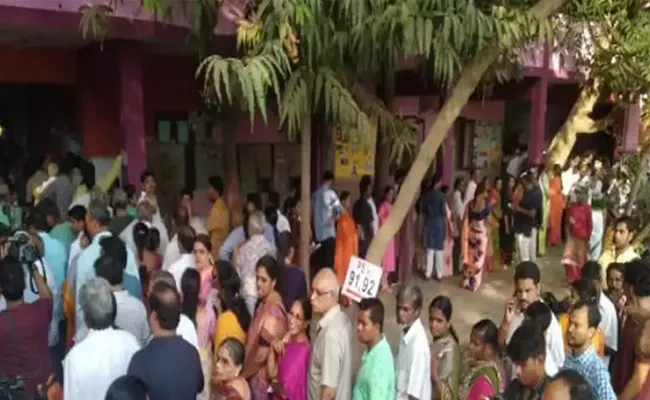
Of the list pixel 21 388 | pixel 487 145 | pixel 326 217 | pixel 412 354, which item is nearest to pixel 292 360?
pixel 412 354

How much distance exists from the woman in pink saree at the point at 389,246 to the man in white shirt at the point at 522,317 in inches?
161

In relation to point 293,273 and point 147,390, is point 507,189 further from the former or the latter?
point 147,390

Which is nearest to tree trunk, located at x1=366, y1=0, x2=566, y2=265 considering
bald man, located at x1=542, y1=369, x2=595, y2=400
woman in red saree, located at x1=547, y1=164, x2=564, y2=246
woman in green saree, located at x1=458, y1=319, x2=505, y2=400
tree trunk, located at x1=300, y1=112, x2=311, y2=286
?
tree trunk, located at x1=300, y1=112, x2=311, y2=286

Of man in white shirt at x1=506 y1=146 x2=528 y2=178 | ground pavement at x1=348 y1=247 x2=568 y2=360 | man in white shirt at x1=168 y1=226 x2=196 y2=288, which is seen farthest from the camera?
man in white shirt at x1=506 y1=146 x2=528 y2=178

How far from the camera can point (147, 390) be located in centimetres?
341

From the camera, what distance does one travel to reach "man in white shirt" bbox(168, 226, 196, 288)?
533 centimetres

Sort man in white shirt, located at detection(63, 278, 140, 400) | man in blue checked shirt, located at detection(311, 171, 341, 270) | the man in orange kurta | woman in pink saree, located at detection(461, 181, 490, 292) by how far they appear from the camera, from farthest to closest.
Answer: woman in pink saree, located at detection(461, 181, 490, 292)
man in blue checked shirt, located at detection(311, 171, 341, 270)
the man in orange kurta
man in white shirt, located at detection(63, 278, 140, 400)

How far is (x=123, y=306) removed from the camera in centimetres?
433

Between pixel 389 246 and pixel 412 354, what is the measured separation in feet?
15.3

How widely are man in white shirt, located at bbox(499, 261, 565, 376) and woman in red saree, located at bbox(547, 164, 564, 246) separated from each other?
27.4 feet

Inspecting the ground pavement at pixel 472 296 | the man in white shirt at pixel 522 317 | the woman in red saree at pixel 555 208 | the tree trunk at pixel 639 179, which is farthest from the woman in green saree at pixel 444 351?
the woman in red saree at pixel 555 208

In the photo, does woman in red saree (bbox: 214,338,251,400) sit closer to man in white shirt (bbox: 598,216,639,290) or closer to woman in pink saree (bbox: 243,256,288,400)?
woman in pink saree (bbox: 243,256,288,400)

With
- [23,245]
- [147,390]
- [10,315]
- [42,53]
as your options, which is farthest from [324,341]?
[42,53]

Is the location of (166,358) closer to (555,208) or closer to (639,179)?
(639,179)
